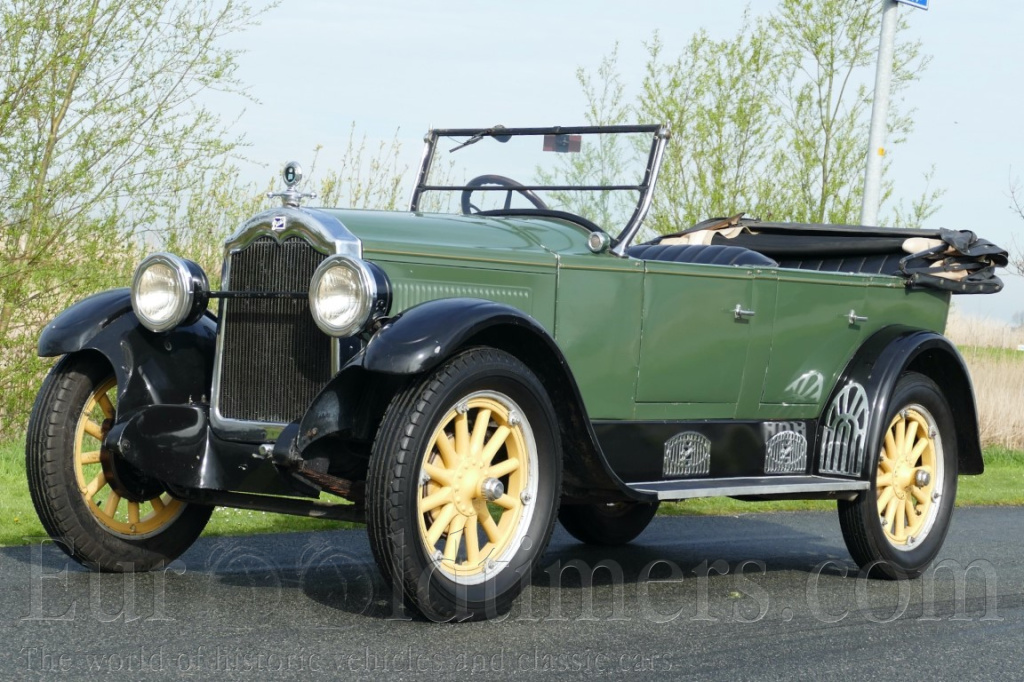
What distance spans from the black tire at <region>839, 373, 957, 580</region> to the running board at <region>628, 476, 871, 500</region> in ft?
0.72

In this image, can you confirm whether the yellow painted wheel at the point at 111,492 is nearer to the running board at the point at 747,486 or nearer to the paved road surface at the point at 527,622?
the paved road surface at the point at 527,622

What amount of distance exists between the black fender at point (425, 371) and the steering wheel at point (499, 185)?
1.38 meters

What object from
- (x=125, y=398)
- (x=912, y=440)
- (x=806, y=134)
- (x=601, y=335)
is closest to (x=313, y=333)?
(x=125, y=398)

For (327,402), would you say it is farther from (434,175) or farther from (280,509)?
(434,175)

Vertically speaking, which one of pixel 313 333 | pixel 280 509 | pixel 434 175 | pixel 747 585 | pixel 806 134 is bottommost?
pixel 747 585

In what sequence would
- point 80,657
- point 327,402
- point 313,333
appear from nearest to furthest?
point 80,657 → point 327,402 → point 313,333

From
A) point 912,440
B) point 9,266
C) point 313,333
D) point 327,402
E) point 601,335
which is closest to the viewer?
point 327,402

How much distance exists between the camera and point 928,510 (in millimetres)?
6398

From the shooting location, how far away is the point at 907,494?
6.35 meters

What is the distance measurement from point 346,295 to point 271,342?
20.9 inches

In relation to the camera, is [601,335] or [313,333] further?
[601,335]

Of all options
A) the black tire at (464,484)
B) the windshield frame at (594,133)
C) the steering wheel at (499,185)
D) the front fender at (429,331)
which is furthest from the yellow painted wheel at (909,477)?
the front fender at (429,331)

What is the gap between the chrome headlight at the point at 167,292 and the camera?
5.07 metres

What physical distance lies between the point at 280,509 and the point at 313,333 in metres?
0.64
